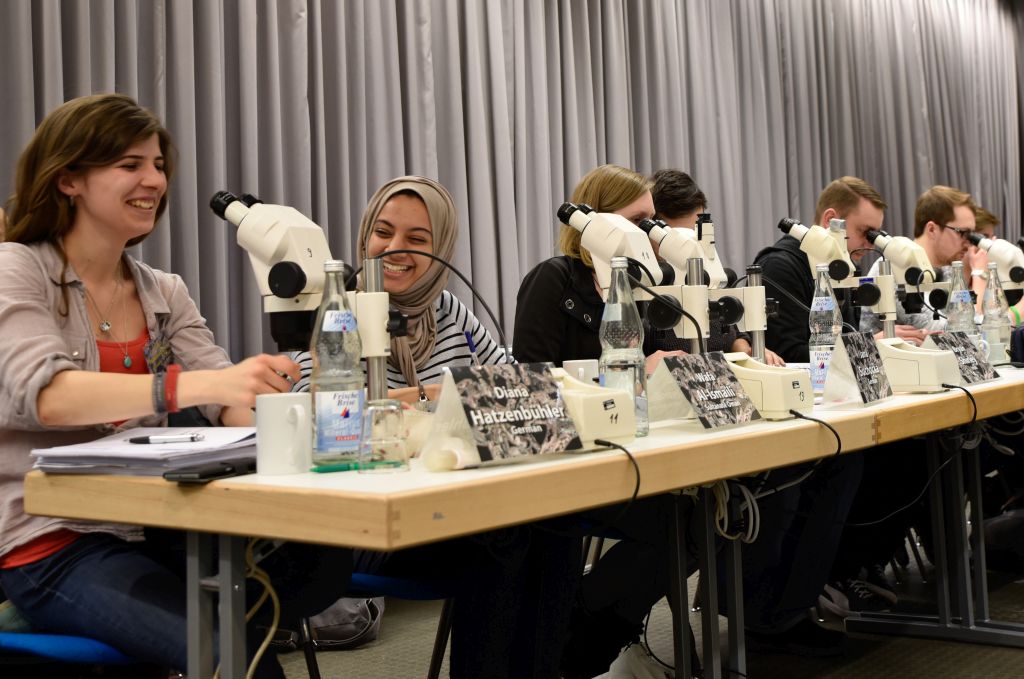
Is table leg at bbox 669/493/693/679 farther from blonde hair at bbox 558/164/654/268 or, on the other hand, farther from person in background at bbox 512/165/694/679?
blonde hair at bbox 558/164/654/268

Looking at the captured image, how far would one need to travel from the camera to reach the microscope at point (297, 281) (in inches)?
46.9

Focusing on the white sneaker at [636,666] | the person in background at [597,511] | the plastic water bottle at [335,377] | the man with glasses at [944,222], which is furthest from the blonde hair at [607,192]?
the man with glasses at [944,222]

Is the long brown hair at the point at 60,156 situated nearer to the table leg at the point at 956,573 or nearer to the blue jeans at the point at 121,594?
the blue jeans at the point at 121,594

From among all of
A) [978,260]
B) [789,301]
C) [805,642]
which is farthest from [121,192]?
[978,260]

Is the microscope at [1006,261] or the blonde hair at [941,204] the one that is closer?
the microscope at [1006,261]

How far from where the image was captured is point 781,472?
201 cm

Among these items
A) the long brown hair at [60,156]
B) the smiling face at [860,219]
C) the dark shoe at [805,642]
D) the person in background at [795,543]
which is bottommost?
the dark shoe at [805,642]

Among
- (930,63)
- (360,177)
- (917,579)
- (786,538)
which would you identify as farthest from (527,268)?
(930,63)

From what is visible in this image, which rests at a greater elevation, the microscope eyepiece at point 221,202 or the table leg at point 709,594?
the microscope eyepiece at point 221,202

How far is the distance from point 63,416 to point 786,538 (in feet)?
4.71

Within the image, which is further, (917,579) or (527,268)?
(527,268)

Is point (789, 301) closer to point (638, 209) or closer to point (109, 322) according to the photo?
point (638, 209)

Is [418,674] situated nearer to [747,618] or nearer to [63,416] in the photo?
[747,618]

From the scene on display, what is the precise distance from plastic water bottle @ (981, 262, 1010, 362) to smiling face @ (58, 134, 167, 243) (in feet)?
7.27
